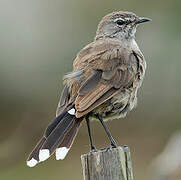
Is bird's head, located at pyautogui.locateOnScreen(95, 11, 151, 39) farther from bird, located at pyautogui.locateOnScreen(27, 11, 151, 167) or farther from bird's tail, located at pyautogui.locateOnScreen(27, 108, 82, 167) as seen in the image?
bird's tail, located at pyautogui.locateOnScreen(27, 108, 82, 167)

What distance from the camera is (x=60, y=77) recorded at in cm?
1366

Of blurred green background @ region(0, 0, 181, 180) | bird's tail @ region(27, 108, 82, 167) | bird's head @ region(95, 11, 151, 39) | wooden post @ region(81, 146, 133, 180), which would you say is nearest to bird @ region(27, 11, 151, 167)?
bird's tail @ region(27, 108, 82, 167)

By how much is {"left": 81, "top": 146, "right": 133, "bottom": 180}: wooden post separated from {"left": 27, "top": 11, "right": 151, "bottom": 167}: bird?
2.16ft

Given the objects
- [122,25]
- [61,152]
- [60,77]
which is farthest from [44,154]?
[60,77]

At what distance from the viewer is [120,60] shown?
7277 mm

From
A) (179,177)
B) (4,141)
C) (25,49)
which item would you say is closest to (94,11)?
(25,49)

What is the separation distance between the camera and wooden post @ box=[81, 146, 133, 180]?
5395mm

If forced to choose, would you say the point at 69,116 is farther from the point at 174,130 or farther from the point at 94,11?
the point at 94,11

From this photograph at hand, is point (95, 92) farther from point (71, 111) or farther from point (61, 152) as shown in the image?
point (61, 152)

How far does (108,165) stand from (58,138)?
102cm

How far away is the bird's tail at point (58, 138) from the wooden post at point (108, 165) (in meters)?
0.64

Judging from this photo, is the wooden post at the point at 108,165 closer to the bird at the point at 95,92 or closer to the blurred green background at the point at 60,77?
the bird at the point at 95,92

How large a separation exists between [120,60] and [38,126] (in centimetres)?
589

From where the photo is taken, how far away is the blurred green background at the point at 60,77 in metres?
12.6
